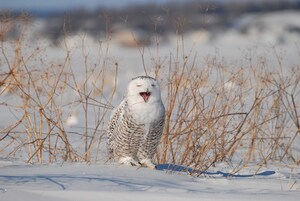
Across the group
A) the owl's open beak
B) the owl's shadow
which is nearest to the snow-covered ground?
the owl's shadow

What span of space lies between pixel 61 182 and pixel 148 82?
3.42 ft

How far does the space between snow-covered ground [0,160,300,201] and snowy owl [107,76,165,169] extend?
0.87 ft

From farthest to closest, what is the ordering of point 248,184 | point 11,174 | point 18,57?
point 18,57, point 248,184, point 11,174

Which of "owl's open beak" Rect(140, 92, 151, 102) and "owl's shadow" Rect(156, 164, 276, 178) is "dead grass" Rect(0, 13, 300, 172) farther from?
"owl's open beak" Rect(140, 92, 151, 102)

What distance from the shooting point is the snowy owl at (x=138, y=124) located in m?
3.57

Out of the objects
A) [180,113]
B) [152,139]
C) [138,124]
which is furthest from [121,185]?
[180,113]

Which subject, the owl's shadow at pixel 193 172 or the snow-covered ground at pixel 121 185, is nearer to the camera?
the snow-covered ground at pixel 121 185

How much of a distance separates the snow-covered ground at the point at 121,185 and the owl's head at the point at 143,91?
449mm

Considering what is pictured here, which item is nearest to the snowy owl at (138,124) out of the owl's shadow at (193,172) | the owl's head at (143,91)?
the owl's head at (143,91)

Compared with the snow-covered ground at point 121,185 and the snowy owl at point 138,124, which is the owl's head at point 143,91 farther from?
the snow-covered ground at point 121,185

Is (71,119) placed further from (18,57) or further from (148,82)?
(148,82)

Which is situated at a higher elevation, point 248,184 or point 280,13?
point 280,13

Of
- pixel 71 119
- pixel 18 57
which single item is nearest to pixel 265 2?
pixel 71 119

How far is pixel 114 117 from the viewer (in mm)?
3898
